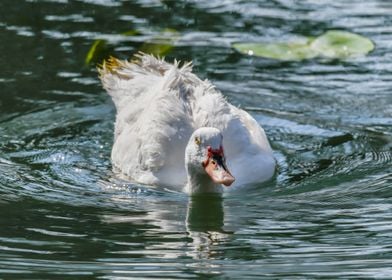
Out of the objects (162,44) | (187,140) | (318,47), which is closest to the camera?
(187,140)

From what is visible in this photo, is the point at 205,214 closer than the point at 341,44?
Yes

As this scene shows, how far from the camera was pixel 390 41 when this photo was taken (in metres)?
13.2

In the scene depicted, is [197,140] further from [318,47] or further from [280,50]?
[318,47]

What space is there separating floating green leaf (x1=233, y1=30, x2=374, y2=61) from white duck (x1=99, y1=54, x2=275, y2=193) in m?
2.10

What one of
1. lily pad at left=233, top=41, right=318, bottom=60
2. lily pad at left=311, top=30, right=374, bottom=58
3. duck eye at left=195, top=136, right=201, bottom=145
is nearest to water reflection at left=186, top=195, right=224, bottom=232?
duck eye at left=195, top=136, right=201, bottom=145

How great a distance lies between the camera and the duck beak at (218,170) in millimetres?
9070

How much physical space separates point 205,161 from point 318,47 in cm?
406

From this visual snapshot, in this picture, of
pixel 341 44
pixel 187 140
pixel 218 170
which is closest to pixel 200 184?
pixel 218 170

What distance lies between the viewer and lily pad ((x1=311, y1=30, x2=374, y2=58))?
12906mm

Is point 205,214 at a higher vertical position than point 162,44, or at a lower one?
lower

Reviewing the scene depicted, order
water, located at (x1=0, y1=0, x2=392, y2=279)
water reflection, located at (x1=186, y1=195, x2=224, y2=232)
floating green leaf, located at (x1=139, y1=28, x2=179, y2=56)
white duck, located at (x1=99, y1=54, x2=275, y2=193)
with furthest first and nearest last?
1. floating green leaf, located at (x1=139, y1=28, x2=179, y2=56)
2. white duck, located at (x1=99, y1=54, x2=275, y2=193)
3. water reflection, located at (x1=186, y1=195, x2=224, y2=232)
4. water, located at (x1=0, y1=0, x2=392, y2=279)

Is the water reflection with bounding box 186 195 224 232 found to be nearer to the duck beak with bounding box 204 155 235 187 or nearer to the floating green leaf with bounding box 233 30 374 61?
the duck beak with bounding box 204 155 235 187

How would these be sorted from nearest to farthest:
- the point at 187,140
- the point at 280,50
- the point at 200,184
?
1. the point at 200,184
2. the point at 187,140
3. the point at 280,50

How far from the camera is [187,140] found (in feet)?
33.2
